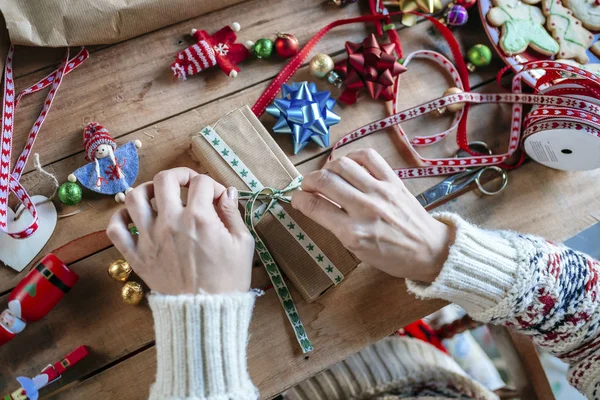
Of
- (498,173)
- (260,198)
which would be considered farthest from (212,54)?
(498,173)

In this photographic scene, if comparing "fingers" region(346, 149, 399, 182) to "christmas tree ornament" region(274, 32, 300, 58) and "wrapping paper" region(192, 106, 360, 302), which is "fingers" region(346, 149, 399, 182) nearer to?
"wrapping paper" region(192, 106, 360, 302)

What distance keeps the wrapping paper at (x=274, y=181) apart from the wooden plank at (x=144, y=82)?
0.40 feet

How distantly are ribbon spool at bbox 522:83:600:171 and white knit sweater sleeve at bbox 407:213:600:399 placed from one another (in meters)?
0.21

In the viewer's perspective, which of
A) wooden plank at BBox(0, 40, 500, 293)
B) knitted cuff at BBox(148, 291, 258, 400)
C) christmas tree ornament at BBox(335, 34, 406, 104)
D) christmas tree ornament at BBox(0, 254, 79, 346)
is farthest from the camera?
A: christmas tree ornament at BBox(335, 34, 406, 104)

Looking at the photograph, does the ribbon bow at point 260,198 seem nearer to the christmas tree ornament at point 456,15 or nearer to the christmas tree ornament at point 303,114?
the christmas tree ornament at point 303,114

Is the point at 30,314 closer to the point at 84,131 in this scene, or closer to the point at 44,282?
the point at 44,282

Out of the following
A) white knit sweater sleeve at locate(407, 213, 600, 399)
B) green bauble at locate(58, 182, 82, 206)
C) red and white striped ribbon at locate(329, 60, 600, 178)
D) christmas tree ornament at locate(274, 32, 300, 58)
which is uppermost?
christmas tree ornament at locate(274, 32, 300, 58)

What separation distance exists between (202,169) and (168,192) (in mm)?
203

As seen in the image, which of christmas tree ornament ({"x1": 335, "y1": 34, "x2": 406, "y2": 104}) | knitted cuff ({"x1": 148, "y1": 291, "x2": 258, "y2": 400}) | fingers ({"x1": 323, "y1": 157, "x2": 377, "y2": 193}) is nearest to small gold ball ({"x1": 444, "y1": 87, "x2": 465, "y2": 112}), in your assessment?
christmas tree ornament ({"x1": 335, "y1": 34, "x2": 406, "y2": 104})

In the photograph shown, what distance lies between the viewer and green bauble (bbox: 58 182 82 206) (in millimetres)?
952

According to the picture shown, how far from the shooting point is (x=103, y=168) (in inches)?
38.6

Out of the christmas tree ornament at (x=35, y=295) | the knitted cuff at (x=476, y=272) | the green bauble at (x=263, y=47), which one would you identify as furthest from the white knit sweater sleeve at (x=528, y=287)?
the christmas tree ornament at (x=35, y=295)

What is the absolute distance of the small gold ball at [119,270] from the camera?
92 cm

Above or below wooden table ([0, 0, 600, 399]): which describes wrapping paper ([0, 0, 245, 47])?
above
